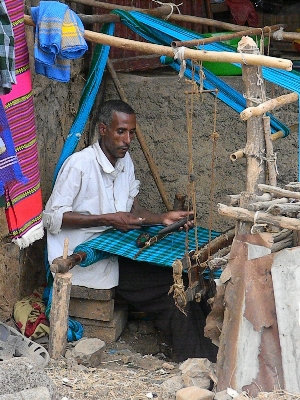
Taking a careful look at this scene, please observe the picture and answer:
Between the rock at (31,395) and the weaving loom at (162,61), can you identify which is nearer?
the rock at (31,395)

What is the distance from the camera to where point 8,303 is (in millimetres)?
5086

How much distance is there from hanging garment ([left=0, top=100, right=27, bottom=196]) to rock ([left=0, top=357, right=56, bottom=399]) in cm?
89

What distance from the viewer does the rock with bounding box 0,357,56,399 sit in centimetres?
359

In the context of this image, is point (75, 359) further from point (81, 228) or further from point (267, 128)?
point (267, 128)

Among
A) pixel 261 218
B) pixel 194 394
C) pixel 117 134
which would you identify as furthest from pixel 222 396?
pixel 117 134

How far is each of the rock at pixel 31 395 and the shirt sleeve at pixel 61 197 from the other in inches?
62.8

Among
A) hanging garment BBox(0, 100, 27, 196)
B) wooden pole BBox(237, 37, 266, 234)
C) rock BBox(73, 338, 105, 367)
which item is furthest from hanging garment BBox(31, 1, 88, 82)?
rock BBox(73, 338, 105, 367)

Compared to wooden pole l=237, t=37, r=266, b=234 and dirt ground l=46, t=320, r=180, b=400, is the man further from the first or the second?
wooden pole l=237, t=37, r=266, b=234

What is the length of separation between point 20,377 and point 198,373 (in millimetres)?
974

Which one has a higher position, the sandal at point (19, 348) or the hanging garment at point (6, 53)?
the hanging garment at point (6, 53)

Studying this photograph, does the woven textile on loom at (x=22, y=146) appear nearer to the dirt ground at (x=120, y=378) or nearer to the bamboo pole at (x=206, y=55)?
the bamboo pole at (x=206, y=55)

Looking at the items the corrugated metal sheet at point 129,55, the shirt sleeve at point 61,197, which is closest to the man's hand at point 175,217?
the shirt sleeve at point 61,197

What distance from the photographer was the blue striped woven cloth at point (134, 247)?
4.92m

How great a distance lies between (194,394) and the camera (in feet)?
12.3
